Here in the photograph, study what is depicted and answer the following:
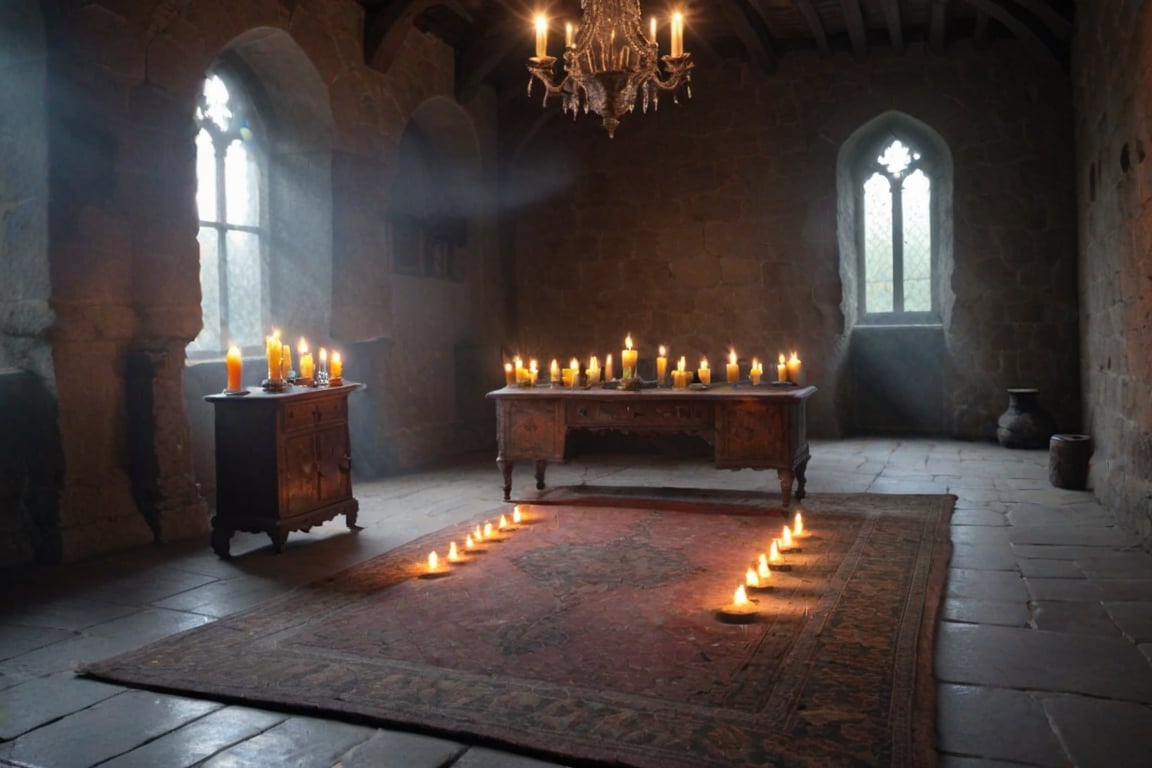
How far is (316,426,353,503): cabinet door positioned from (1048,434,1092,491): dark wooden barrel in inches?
192

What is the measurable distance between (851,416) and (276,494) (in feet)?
22.3

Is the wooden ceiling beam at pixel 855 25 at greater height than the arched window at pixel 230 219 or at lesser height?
greater

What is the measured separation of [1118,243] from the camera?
5.85m

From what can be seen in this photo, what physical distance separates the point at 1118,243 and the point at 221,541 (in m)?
5.78

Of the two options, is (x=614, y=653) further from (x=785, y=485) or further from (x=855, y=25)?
(x=855, y=25)

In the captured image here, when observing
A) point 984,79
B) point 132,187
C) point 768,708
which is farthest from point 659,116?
point 768,708

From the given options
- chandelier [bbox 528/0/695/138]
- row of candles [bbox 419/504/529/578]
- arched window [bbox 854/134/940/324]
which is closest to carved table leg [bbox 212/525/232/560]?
row of candles [bbox 419/504/529/578]

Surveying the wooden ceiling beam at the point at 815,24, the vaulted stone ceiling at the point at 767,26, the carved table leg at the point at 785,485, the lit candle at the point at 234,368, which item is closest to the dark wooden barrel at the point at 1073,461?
the carved table leg at the point at 785,485

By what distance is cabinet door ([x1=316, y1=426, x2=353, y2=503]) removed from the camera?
5.33 meters

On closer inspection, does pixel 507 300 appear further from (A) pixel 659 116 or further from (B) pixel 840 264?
(B) pixel 840 264

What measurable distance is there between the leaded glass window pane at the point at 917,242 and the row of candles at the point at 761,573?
5.20 meters

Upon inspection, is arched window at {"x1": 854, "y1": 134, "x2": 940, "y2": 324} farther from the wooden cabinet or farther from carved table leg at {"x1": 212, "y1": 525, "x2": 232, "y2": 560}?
carved table leg at {"x1": 212, "y1": 525, "x2": 232, "y2": 560}

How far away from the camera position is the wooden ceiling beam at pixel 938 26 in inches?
313

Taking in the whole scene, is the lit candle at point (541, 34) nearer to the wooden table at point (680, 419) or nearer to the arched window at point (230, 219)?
the wooden table at point (680, 419)
